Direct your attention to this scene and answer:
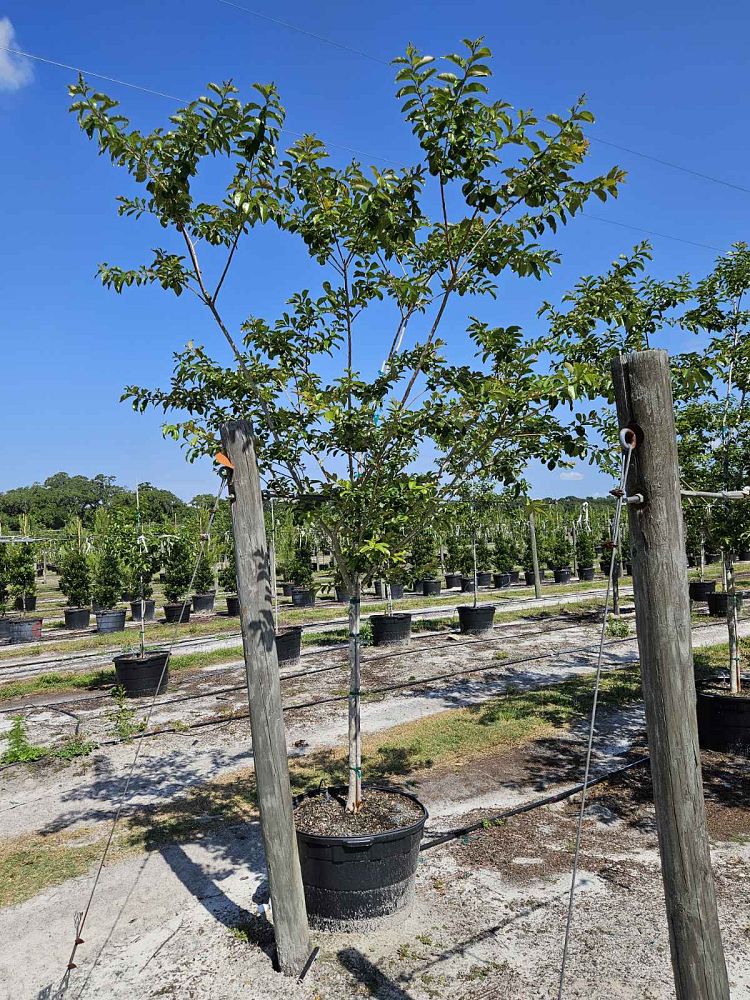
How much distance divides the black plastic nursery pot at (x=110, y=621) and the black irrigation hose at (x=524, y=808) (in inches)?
582

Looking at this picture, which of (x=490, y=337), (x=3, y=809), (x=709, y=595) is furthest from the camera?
(x=709, y=595)

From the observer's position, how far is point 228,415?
15.4ft

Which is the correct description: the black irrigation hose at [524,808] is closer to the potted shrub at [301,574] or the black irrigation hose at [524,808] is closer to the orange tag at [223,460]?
the orange tag at [223,460]

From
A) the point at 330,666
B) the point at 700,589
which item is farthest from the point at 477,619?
the point at 700,589

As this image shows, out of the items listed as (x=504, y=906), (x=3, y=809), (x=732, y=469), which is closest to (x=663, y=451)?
(x=504, y=906)

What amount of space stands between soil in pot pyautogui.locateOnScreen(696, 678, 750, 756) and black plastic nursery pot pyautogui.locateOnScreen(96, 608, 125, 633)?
1514 centimetres

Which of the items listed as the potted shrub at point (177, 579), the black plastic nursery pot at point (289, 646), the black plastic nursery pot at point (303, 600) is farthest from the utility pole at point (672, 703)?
the black plastic nursery pot at point (303, 600)

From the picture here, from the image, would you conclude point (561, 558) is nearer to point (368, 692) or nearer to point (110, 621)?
point (110, 621)

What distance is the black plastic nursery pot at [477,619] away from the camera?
13891 mm

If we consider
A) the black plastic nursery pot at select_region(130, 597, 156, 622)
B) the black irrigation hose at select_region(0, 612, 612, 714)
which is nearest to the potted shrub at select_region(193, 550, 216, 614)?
the black plastic nursery pot at select_region(130, 597, 156, 622)

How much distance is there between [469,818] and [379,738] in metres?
2.23

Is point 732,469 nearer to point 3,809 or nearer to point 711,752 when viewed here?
point 711,752

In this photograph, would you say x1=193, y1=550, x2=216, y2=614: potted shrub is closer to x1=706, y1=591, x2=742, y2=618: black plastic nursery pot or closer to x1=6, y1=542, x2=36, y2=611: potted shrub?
x1=6, y1=542, x2=36, y2=611: potted shrub

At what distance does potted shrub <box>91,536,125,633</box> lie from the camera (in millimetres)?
18000
